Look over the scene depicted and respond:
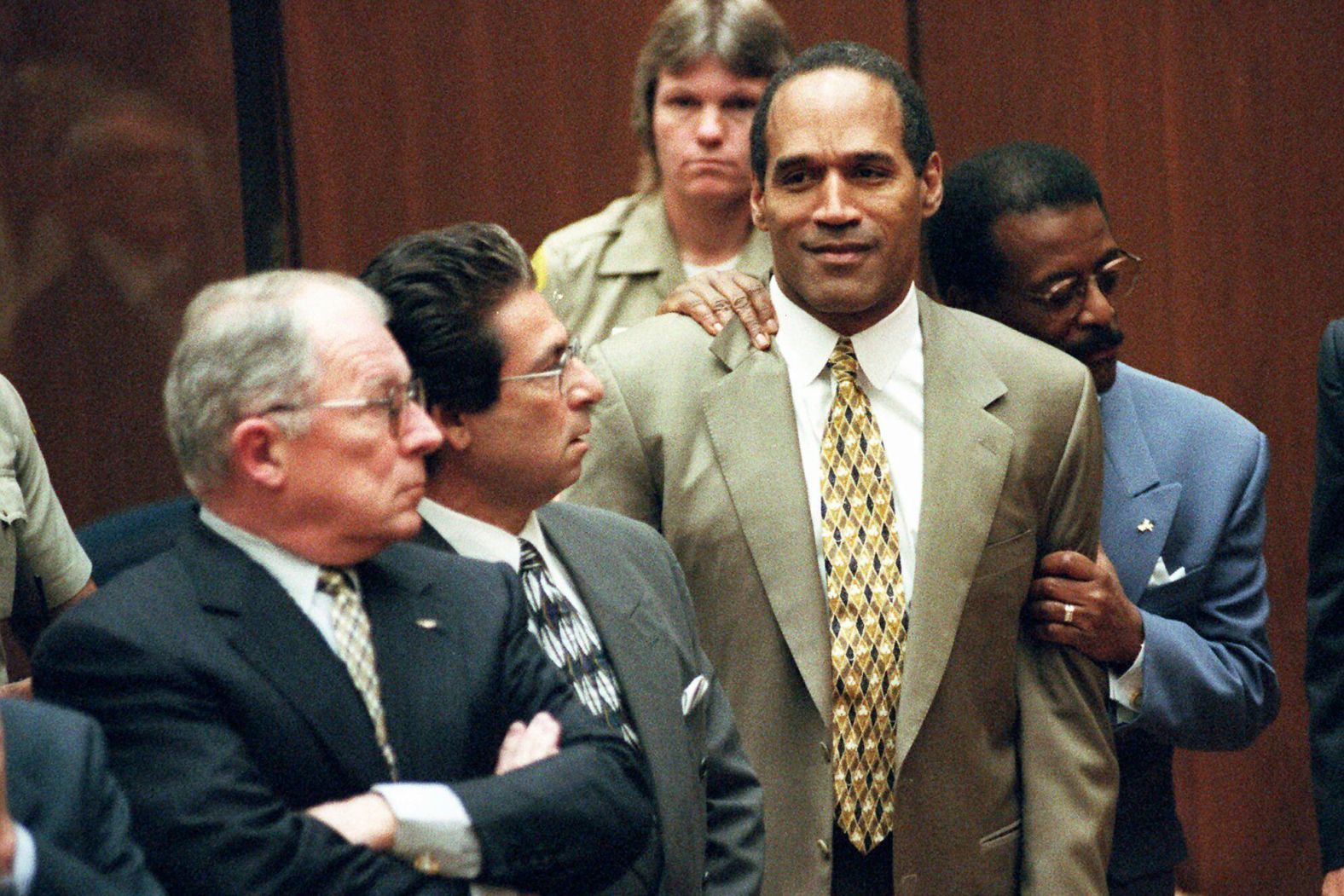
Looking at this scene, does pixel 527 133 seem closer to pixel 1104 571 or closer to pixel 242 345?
pixel 1104 571

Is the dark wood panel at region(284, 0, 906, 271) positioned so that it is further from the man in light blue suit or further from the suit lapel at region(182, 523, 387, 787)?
the suit lapel at region(182, 523, 387, 787)

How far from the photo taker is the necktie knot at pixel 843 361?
9.19ft

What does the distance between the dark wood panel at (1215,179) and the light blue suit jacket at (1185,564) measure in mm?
1351

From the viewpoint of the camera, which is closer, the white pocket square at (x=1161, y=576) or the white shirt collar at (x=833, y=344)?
the white shirt collar at (x=833, y=344)

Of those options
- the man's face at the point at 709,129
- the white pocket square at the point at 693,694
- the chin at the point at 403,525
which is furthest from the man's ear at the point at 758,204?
the chin at the point at 403,525

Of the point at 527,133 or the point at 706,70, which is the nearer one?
the point at 706,70

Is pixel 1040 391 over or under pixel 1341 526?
over

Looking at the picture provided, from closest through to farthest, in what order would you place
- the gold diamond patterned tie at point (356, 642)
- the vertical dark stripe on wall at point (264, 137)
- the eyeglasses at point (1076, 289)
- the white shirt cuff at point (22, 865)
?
1. the white shirt cuff at point (22, 865)
2. the gold diamond patterned tie at point (356, 642)
3. the eyeglasses at point (1076, 289)
4. the vertical dark stripe on wall at point (264, 137)

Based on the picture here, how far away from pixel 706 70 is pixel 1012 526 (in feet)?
3.68

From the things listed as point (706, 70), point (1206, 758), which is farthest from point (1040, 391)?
point (1206, 758)

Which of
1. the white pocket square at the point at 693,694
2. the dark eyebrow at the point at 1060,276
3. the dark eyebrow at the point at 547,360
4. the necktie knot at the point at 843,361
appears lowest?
the white pocket square at the point at 693,694

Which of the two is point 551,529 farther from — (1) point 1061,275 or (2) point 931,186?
(1) point 1061,275

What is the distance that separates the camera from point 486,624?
6.97 ft

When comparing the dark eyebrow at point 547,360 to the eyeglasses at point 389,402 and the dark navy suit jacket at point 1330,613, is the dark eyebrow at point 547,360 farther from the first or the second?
the dark navy suit jacket at point 1330,613
